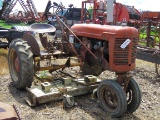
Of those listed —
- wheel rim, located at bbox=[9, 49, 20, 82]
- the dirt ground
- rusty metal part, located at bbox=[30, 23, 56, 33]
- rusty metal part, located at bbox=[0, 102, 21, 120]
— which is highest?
rusty metal part, located at bbox=[30, 23, 56, 33]

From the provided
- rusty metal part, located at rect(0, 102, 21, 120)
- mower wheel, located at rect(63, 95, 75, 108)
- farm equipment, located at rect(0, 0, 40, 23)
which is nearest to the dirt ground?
mower wheel, located at rect(63, 95, 75, 108)

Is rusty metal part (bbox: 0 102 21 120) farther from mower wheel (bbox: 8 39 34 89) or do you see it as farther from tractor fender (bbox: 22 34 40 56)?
tractor fender (bbox: 22 34 40 56)

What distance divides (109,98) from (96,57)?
2.47 ft

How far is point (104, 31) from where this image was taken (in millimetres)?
4000

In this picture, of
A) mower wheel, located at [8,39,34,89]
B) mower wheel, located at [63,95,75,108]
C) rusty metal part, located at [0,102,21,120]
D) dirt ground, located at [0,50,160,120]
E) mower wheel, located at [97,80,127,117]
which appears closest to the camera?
rusty metal part, located at [0,102,21,120]

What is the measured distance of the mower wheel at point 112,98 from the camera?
3.54 metres

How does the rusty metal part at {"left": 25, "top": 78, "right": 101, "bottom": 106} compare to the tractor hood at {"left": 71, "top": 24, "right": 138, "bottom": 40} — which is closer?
the tractor hood at {"left": 71, "top": 24, "right": 138, "bottom": 40}

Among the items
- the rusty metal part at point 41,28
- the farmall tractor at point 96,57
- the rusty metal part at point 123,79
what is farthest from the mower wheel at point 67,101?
the rusty metal part at point 41,28

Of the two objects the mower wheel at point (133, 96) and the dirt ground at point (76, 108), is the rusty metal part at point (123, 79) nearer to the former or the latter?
the mower wheel at point (133, 96)

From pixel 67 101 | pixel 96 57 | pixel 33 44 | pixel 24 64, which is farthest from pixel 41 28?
pixel 67 101

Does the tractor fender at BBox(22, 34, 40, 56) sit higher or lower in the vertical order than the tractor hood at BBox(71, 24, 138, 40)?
lower

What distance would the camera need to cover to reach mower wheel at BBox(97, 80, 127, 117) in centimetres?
354

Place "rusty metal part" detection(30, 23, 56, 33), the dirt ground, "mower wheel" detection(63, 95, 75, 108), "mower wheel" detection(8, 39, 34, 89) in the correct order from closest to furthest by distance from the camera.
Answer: the dirt ground < "mower wheel" detection(63, 95, 75, 108) < "mower wheel" detection(8, 39, 34, 89) < "rusty metal part" detection(30, 23, 56, 33)

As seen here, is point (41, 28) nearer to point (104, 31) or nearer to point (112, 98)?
point (104, 31)
